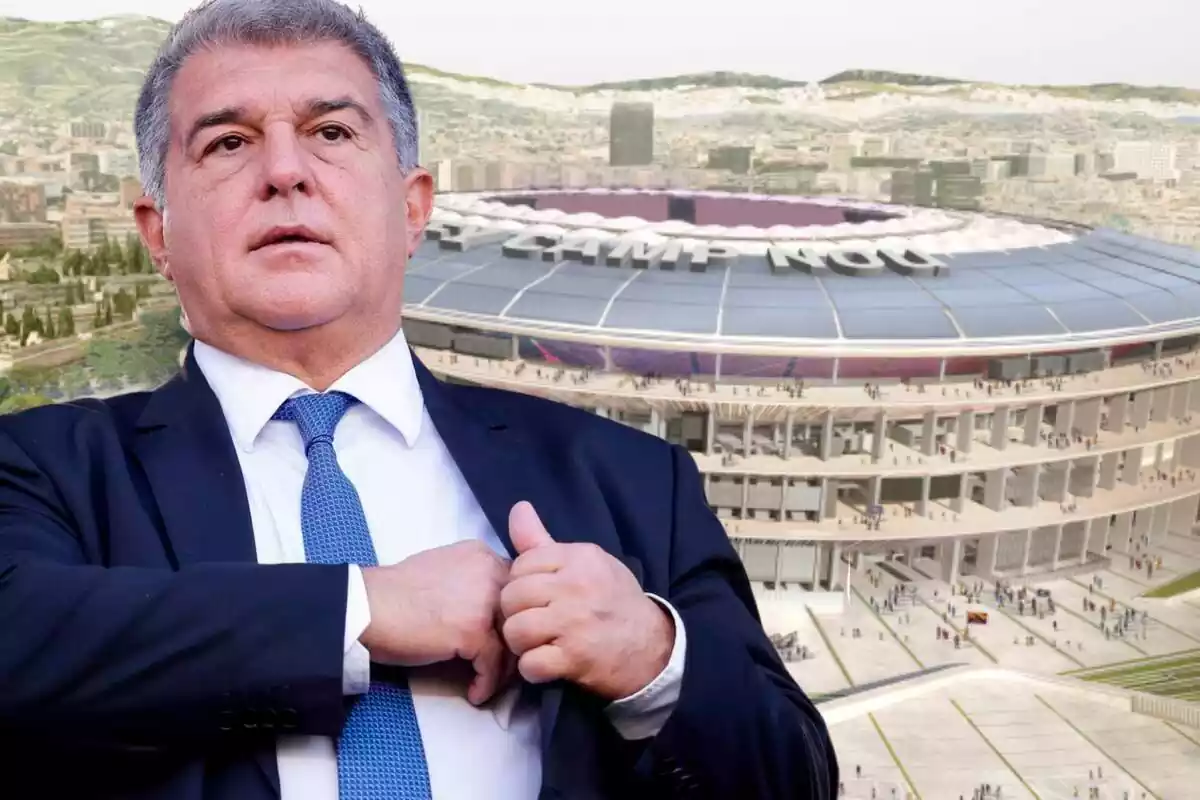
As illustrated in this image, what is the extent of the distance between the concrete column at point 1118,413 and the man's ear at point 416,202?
974cm

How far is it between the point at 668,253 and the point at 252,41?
341 inches

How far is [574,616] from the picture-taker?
1.42 m

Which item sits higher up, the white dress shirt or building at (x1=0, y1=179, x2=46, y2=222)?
building at (x1=0, y1=179, x2=46, y2=222)

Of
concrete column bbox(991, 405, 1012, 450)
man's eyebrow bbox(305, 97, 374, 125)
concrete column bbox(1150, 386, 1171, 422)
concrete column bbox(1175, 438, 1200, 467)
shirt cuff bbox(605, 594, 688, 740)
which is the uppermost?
man's eyebrow bbox(305, 97, 374, 125)

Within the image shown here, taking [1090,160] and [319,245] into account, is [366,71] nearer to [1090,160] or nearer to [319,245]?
[319,245]

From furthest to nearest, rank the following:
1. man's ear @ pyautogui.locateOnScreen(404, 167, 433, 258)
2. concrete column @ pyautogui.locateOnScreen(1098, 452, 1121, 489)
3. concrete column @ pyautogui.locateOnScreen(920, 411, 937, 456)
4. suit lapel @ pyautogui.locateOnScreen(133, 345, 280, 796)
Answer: concrete column @ pyautogui.locateOnScreen(1098, 452, 1121, 489) < concrete column @ pyautogui.locateOnScreen(920, 411, 937, 456) < man's ear @ pyautogui.locateOnScreen(404, 167, 433, 258) < suit lapel @ pyautogui.locateOnScreen(133, 345, 280, 796)

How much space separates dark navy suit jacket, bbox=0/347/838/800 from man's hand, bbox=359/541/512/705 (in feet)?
0.21

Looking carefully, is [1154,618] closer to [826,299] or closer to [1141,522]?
[1141,522]

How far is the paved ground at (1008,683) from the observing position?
23.0 ft

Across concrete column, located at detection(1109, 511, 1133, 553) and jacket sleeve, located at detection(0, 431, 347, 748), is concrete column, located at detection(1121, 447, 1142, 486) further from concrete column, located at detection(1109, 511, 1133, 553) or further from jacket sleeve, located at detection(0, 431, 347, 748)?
jacket sleeve, located at detection(0, 431, 347, 748)

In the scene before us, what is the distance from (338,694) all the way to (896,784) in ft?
21.6

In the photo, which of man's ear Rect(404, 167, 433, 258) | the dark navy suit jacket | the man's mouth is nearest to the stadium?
man's ear Rect(404, 167, 433, 258)

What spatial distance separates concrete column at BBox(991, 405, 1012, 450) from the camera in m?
9.76

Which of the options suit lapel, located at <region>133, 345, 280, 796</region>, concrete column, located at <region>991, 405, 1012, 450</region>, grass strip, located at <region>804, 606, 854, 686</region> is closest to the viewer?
suit lapel, located at <region>133, 345, 280, 796</region>
